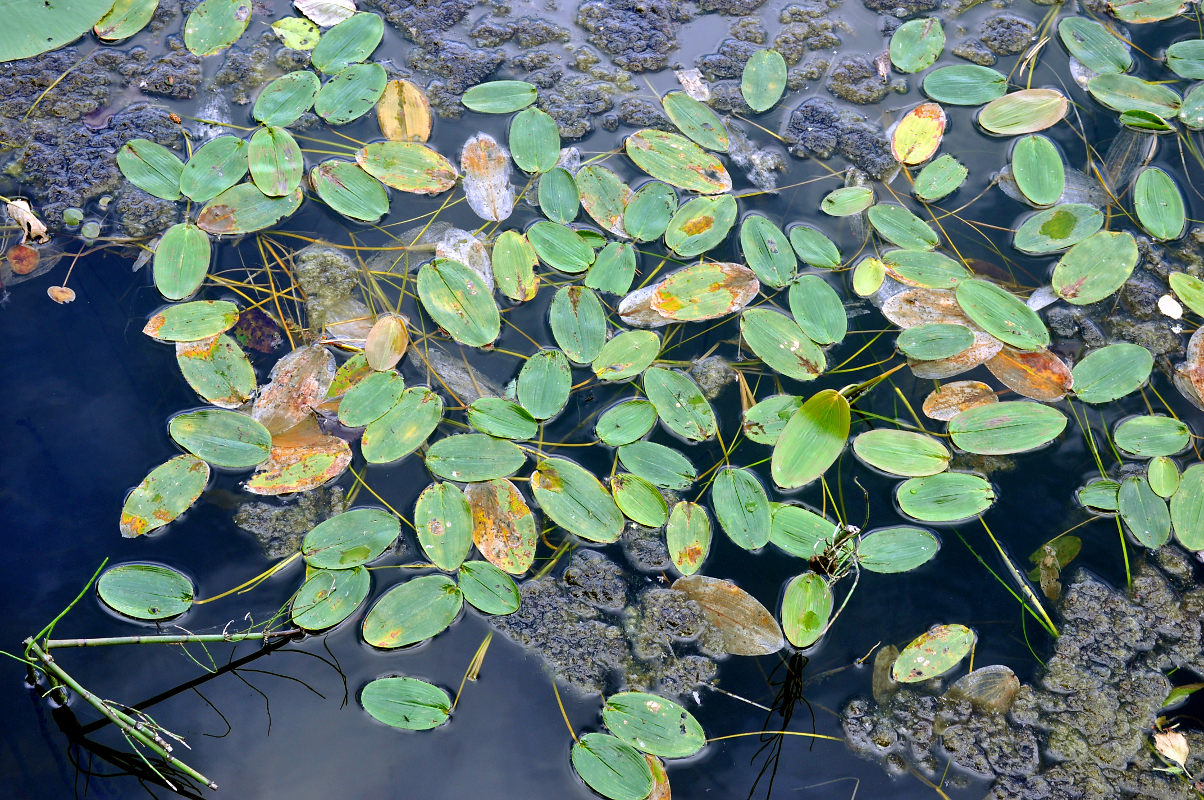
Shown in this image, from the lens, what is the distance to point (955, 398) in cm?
193

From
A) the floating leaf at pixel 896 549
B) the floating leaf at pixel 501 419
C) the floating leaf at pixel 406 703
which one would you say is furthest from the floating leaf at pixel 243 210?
the floating leaf at pixel 896 549

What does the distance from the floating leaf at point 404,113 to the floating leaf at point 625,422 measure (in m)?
1.07

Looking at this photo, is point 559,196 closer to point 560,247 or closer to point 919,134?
point 560,247

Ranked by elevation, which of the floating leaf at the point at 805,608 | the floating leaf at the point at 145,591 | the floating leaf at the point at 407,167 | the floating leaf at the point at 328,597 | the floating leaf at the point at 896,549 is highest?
the floating leaf at the point at 407,167

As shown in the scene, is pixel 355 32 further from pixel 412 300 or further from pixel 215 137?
pixel 412 300

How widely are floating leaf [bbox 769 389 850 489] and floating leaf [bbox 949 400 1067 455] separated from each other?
0.99ft

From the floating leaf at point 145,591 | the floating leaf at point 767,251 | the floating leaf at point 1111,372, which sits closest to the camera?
the floating leaf at point 145,591

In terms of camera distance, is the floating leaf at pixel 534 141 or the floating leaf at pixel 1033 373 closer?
the floating leaf at pixel 1033 373

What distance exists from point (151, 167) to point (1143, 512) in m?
2.85

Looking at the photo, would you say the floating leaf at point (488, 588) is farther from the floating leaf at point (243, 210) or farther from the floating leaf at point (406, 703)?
the floating leaf at point (243, 210)

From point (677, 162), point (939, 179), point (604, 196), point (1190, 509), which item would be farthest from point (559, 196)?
point (1190, 509)

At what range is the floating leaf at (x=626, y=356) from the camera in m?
1.92

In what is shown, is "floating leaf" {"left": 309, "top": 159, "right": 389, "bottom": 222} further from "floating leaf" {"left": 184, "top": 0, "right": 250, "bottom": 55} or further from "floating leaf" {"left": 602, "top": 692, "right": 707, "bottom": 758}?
"floating leaf" {"left": 602, "top": 692, "right": 707, "bottom": 758}

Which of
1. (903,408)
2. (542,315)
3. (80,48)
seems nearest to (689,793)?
(903,408)
